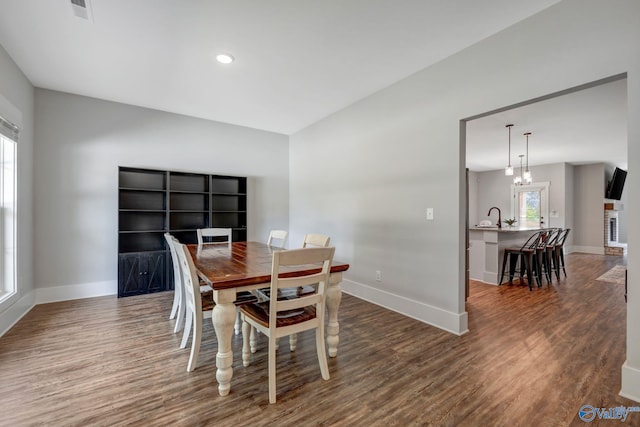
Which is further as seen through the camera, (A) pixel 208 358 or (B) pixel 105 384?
(A) pixel 208 358

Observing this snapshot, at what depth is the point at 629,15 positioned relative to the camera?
68.6 inches

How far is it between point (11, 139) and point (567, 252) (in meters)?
11.3

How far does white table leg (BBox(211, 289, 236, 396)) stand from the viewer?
173 centimetres

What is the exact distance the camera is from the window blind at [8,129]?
8.59 feet

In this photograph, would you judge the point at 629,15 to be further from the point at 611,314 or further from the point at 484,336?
the point at 611,314

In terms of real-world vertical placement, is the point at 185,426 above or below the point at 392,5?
below

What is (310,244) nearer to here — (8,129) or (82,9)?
(82,9)

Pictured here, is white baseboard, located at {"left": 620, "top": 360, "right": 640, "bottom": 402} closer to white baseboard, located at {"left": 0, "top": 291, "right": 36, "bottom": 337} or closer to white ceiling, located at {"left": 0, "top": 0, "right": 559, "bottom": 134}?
white ceiling, located at {"left": 0, "top": 0, "right": 559, "bottom": 134}

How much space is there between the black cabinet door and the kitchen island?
4.75m

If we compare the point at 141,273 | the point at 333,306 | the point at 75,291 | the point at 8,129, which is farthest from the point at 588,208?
the point at 8,129

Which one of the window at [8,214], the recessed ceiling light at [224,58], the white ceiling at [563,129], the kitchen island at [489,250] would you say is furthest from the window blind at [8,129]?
the kitchen island at [489,250]

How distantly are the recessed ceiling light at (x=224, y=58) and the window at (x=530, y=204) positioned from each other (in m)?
8.77

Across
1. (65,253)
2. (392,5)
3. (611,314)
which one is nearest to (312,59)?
(392,5)

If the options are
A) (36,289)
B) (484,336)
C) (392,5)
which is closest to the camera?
(392,5)
